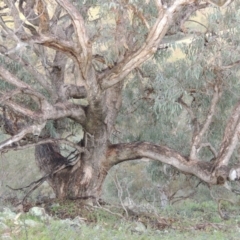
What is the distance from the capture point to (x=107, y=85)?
23.5ft

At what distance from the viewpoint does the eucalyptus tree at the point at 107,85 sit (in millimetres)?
6562

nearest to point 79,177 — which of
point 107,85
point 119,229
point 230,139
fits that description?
point 107,85

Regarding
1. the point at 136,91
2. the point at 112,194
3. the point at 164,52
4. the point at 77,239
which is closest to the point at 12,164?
the point at 112,194

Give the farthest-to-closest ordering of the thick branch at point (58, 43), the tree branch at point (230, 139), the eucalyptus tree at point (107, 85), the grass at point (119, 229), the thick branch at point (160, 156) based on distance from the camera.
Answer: the thick branch at point (160, 156)
the tree branch at point (230, 139)
the eucalyptus tree at point (107, 85)
the thick branch at point (58, 43)
the grass at point (119, 229)

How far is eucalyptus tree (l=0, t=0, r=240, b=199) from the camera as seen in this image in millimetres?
6562

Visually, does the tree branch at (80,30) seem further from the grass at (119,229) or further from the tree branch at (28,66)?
the grass at (119,229)

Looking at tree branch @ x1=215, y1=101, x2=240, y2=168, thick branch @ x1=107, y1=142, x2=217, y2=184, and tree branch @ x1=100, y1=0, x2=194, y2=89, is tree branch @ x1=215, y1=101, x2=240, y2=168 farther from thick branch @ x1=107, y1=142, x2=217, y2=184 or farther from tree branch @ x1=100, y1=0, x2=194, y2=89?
tree branch @ x1=100, y1=0, x2=194, y2=89

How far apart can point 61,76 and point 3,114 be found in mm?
1290

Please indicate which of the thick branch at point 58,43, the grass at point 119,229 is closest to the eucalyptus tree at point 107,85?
the thick branch at point 58,43

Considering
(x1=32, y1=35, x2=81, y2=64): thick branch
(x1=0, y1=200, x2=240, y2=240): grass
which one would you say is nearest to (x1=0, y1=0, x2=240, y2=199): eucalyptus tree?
(x1=32, y1=35, x2=81, y2=64): thick branch

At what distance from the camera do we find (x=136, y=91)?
9.91 meters

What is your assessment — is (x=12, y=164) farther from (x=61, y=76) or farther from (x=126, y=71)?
(x=126, y=71)

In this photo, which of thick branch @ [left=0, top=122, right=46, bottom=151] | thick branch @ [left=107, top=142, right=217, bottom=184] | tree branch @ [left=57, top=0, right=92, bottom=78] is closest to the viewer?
tree branch @ [left=57, top=0, right=92, bottom=78]

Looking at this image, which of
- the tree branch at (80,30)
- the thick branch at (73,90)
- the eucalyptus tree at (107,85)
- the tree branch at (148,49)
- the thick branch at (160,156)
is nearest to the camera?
the tree branch at (80,30)
